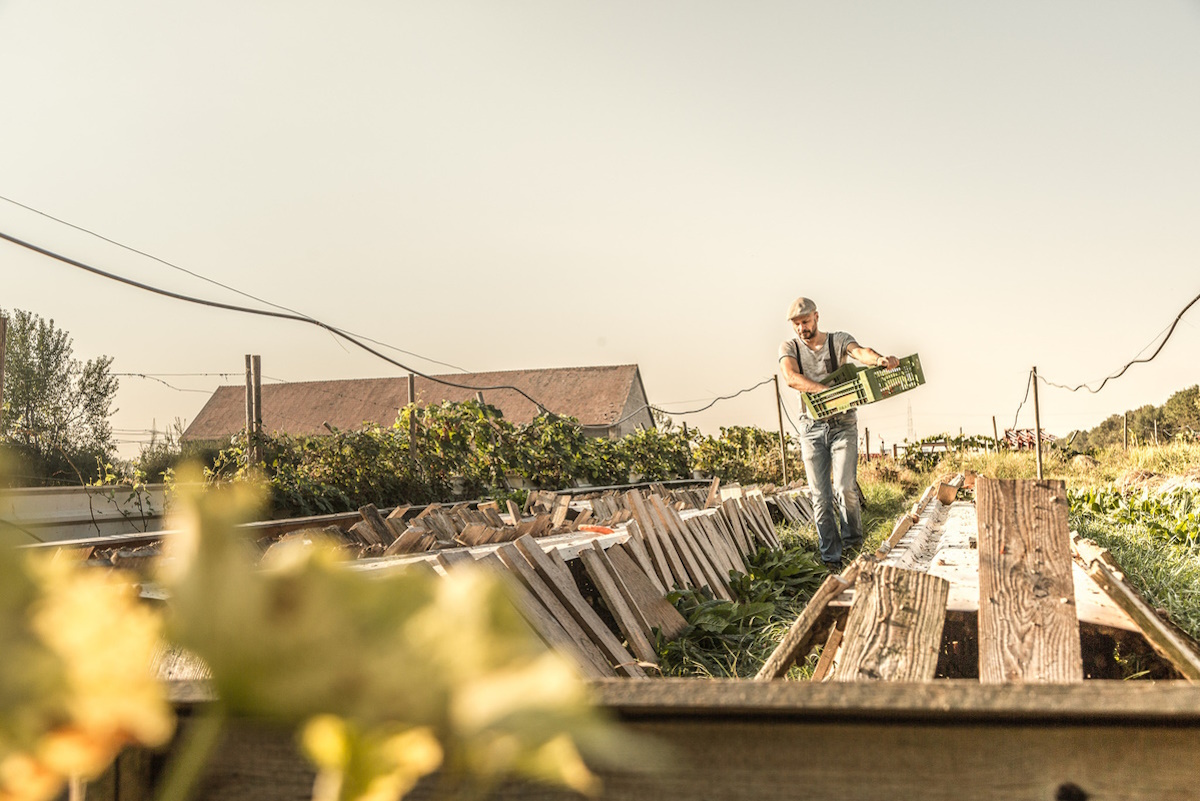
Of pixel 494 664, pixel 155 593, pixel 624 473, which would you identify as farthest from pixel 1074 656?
pixel 624 473

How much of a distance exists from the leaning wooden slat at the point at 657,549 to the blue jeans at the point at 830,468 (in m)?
1.93

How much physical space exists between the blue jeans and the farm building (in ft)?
100

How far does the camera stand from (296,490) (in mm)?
9992

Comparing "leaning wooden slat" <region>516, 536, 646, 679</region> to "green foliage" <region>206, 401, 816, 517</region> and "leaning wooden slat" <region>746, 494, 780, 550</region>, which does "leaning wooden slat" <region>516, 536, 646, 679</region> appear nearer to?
"leaning wooden slat" <region>746, 494, 780, 550</region>

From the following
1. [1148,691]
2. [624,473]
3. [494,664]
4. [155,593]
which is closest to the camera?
[494,664]

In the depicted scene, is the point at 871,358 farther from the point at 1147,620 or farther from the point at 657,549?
the point at 1147,620

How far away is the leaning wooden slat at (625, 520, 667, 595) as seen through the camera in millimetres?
Answer: 4750

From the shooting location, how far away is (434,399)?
134 ft

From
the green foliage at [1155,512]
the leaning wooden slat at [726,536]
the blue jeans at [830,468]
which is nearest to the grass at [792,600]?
the green foliage at [1155,512]

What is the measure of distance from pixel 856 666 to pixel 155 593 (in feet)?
8.10

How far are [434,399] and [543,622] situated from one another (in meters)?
38.4

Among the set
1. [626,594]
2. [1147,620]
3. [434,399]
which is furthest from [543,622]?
[434,399]

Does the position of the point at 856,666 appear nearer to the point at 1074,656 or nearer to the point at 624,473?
the point at 1074,656

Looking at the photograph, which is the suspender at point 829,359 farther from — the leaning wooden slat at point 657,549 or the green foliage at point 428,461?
the green foliage at point 428,461
